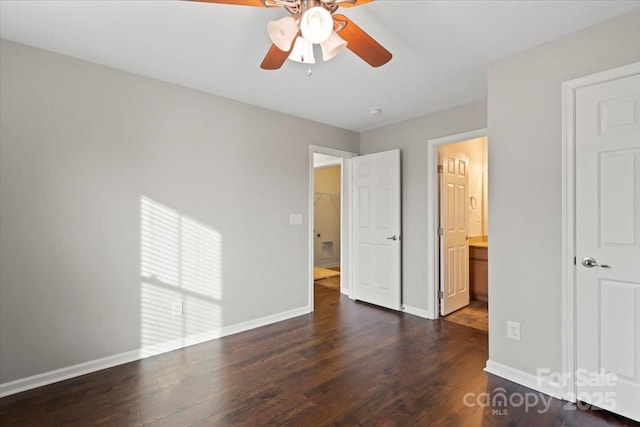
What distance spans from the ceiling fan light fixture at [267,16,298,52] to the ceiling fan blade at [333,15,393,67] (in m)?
0.21

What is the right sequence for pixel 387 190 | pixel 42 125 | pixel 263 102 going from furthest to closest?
pixel 387 190 → pixel 263 102 → pixel 42 125

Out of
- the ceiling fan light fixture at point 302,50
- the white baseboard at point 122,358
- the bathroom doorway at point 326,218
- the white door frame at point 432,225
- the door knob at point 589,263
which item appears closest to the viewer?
the ceiling fan light fixture at point 302,50

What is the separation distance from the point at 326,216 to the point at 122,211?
5229mm

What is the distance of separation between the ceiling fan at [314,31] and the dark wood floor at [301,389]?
80.5 inches

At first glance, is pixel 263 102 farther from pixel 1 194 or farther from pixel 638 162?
pixel 638 162

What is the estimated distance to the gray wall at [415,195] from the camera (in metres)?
3.68

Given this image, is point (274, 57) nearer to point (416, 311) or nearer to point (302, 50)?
point (302, 50)

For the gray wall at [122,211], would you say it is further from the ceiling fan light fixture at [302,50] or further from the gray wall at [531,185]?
the gray wall at [531,185]

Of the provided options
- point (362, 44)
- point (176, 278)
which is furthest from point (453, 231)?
point (176, 278)

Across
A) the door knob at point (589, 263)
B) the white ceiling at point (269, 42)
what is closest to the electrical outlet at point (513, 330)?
the door knob at point (589, 263)

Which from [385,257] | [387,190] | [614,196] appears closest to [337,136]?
[387,190]

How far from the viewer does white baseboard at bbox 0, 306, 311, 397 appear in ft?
7.25

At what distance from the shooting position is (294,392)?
2.20 m

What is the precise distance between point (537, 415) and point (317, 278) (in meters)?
4.21
